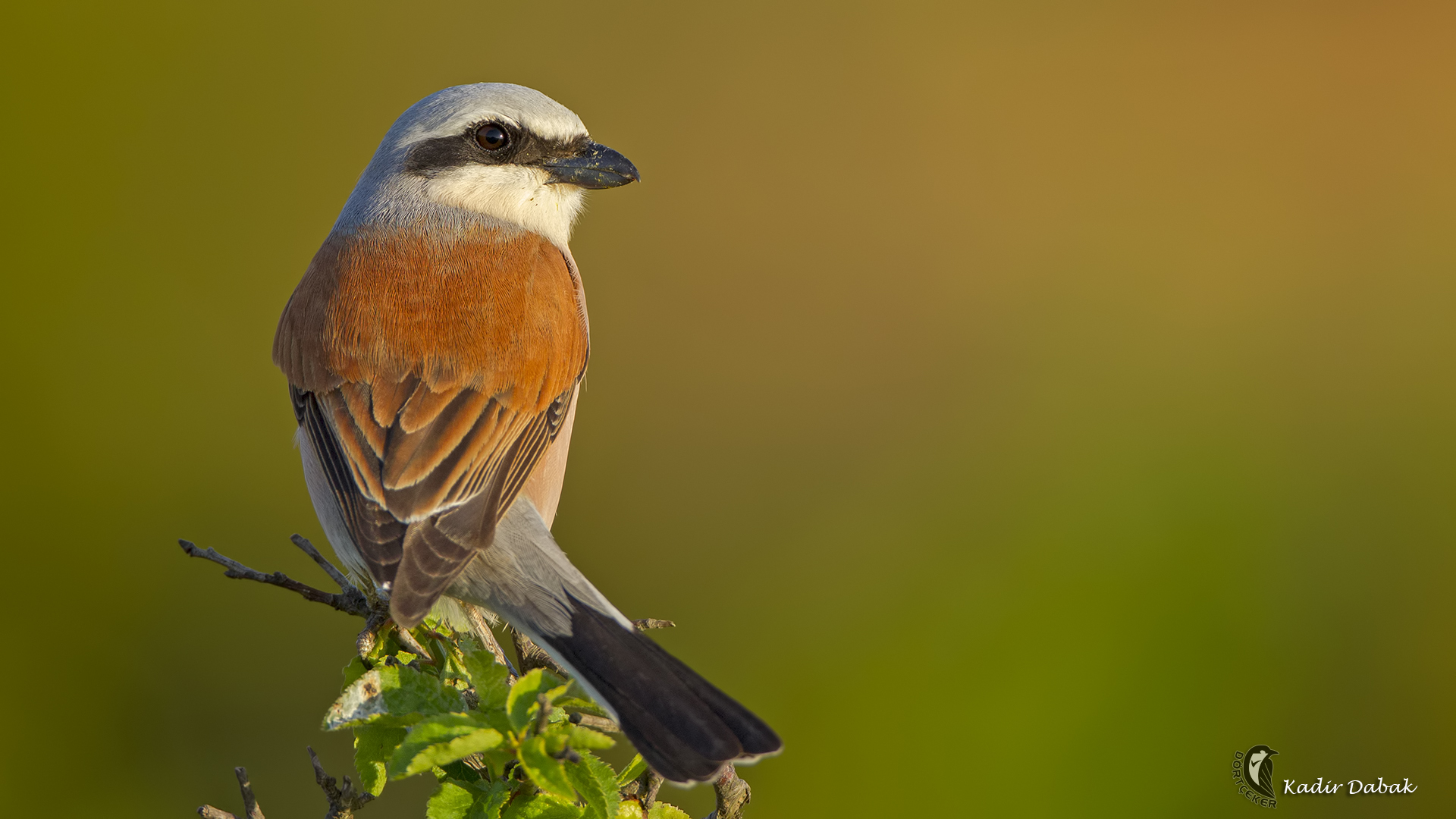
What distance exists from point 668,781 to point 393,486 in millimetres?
770

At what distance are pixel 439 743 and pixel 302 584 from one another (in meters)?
0.66

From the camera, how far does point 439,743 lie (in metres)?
1.24

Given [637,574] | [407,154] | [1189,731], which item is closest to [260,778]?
[637,574]

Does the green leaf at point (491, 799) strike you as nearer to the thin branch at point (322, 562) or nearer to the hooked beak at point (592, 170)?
the thin branch at point (322, 562)

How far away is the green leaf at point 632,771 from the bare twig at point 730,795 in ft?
0.36

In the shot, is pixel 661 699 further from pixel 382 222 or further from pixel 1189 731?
pixel 1189 731

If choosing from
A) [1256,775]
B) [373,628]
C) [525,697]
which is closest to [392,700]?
[525,697]

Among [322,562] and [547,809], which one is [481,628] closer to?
[322,562]

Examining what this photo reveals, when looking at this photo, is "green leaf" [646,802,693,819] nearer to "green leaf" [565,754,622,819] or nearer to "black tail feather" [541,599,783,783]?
"black tail feather" [541,599,783,783]

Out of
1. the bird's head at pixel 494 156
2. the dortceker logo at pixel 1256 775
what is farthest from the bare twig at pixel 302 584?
the dortceker logo at pixel 1256 775

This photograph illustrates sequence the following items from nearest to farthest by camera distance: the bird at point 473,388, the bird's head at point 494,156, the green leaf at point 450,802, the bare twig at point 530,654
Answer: the green leaf at point 450,802 → the bird at point 473,388 → the bare twig at point 530,654 → the bird's head at point 494,156

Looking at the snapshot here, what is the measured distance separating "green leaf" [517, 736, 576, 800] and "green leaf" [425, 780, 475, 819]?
0.52 ft

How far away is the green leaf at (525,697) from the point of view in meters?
1.25

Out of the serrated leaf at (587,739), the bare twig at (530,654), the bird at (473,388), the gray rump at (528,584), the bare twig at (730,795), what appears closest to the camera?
the serrated leaf at (587,739)
